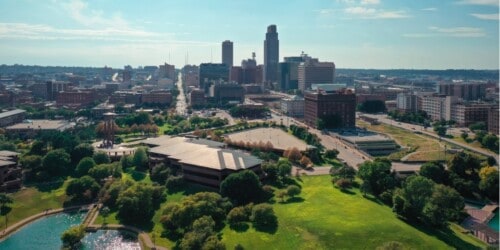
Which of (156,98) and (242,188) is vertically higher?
(156,98)

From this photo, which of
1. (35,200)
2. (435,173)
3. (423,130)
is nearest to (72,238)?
(35,200)

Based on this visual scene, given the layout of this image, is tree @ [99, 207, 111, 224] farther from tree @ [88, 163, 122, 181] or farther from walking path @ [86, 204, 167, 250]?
tree @ [88, 163, 122, 181]

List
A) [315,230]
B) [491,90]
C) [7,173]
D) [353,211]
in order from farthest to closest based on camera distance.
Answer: [491,90] < [7,173] < [353,211] < [315,230]

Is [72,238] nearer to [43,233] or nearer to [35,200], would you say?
[43,233]

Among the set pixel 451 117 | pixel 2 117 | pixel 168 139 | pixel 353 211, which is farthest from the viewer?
pixel 451 117

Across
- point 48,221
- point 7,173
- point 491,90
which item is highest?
point 491,90

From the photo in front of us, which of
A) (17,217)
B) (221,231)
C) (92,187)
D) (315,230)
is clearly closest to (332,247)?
(315,230)

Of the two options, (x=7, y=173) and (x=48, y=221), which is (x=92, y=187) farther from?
(x=7, y=173)
